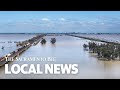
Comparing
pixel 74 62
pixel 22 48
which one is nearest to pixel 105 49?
pixel 74 62

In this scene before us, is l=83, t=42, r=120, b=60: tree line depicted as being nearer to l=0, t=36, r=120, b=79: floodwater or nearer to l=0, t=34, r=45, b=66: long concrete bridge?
l=0, t=36, r=120, b=79: floodwater

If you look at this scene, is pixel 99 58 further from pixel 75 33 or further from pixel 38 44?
pixel 38 44

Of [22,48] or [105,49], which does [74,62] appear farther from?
[22,48]

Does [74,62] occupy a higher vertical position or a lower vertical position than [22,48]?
lower

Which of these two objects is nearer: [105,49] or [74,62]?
[74,62]

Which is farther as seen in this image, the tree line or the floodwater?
the tree line

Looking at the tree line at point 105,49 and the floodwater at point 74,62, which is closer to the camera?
the floodwater at point 74,62

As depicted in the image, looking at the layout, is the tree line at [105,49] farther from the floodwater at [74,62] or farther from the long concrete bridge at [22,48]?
the long concrete bridge at [22,48]
